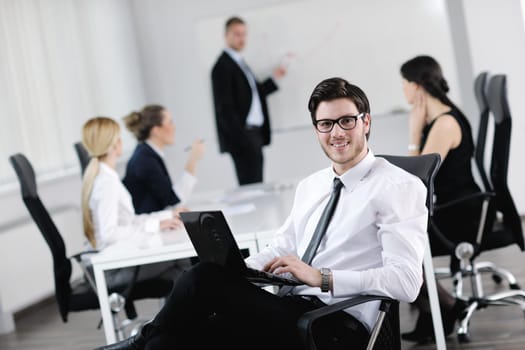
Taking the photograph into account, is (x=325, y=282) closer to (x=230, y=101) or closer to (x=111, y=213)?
(x=111, y=213)

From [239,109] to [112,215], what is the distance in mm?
2735

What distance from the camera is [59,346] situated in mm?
4855

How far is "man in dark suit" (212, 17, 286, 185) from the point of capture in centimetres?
653

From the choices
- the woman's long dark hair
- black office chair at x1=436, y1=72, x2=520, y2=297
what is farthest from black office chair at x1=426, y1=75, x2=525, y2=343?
the woman's long dark hair

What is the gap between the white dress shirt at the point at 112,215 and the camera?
402cm

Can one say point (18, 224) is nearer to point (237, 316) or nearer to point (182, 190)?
point (182, 190)

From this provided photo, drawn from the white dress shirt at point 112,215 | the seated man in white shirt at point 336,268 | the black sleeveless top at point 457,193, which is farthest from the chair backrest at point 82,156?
the seated man in white shirt at point 336,268

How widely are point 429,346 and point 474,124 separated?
3.24 metres

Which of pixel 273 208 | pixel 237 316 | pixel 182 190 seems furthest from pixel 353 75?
pixel 237 316

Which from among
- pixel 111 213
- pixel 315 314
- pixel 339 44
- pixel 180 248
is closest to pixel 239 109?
pixel 339 44

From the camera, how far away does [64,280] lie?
397 centimetres

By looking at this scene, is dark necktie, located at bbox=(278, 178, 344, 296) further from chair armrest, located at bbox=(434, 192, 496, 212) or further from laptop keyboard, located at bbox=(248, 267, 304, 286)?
chair armrest, located at bbox=(434, 192, 496, 212)

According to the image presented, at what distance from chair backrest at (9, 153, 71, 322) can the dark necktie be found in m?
1.58

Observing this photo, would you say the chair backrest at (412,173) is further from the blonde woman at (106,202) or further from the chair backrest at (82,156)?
the chair backrest at (82,156)
